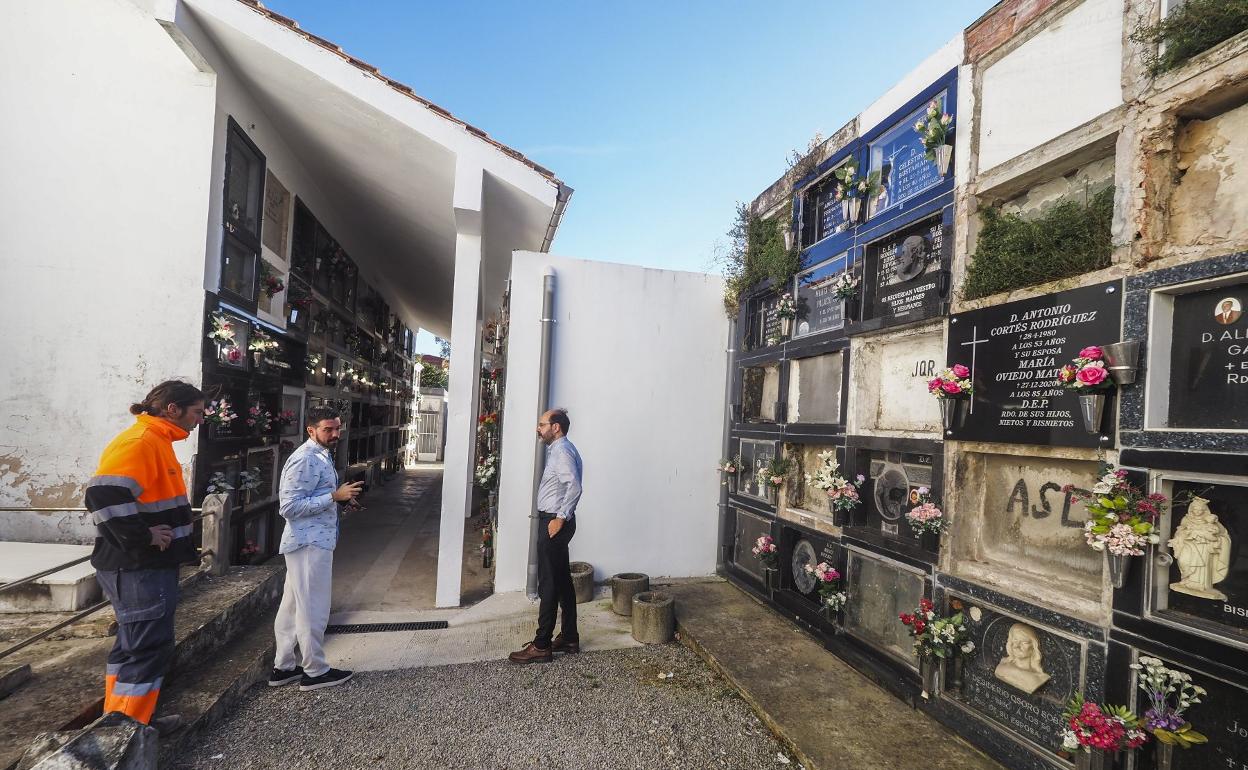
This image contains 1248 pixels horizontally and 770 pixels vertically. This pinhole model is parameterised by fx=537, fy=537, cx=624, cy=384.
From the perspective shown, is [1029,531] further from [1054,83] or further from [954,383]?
[1054,83]

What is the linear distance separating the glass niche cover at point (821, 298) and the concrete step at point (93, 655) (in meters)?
5.45

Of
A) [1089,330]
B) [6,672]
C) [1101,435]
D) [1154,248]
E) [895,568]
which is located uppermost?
[1154,248]

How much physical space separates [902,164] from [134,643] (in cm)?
590

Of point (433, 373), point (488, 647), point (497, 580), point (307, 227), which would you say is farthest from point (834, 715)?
point (433, 373)

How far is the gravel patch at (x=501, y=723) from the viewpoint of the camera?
301cm

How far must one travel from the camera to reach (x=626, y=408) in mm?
6305

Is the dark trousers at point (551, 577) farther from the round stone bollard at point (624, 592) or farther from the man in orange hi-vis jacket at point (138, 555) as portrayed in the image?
the man in orange hi-vis jacket at point (138, 555)

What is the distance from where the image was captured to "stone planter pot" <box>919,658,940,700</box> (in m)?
3.45

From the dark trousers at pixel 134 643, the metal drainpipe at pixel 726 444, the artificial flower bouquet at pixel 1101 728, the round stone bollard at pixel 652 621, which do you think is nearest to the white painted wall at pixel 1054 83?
the artificial flower bouquet at pixel 1101 728

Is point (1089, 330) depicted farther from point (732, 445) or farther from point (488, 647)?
point (488, 647)

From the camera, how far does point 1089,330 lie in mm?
2797

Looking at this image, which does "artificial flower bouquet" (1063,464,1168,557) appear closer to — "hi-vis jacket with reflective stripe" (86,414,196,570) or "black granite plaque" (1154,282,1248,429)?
"black granite plaque" (1154,282,1248,429)

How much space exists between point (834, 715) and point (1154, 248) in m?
3.17

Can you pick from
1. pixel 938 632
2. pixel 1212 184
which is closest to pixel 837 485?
pixel 938 632
